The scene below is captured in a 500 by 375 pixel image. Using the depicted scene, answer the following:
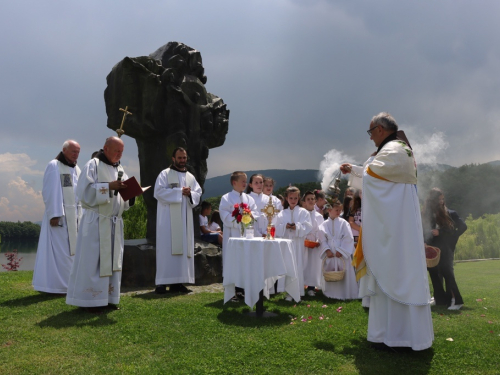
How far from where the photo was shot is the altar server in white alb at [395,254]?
4.50 metres

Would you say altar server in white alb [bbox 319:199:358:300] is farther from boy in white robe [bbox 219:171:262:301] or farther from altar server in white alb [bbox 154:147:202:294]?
altar server in white alb [bbox 154:147:202:294]

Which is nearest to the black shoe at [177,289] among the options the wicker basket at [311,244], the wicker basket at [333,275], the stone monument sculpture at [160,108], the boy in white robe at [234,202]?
the boy in white robe at [234,202]

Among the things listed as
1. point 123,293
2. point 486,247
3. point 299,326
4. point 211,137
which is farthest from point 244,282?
point 486,247

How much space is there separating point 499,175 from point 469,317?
2050 cm

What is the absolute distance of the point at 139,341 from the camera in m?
4.93

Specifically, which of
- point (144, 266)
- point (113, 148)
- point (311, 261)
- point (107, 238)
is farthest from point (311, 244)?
point (113, 148)

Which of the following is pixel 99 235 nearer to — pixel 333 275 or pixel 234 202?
pixel 234 202

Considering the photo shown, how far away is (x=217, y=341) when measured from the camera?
4953 mm

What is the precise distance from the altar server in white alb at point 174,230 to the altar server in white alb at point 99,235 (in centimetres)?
180

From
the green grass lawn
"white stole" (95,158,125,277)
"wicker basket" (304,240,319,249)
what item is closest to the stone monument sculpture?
"white stole" (95,158,125,277)

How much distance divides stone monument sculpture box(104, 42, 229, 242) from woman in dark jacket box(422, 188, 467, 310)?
573 centimetres

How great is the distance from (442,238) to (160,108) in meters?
6.89

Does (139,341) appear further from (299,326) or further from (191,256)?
(191,256)

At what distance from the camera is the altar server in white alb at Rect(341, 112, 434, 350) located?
4.50m
